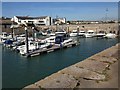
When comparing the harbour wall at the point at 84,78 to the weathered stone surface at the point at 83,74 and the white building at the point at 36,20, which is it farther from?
the white building at the point at 36,20

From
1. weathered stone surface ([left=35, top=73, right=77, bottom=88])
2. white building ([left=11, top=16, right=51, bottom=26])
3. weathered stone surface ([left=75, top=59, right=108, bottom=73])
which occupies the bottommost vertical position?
weathered stone surface ([left=35, top=73, right=77, bottom=88])

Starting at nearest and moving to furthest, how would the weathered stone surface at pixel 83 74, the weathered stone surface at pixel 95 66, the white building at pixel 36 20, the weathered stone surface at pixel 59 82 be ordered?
the weathered stone surface at pixel 59 82 → the weathered stone surface at pixel 83 74 → the weathered stone surface at pixel 95 66 → the white building at pixel 36 20

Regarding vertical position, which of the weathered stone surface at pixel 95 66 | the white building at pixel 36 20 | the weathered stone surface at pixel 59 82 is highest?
the white building at pixel 36 20

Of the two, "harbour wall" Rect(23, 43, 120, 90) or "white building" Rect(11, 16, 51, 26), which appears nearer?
"harbour wall" Rect(23, 43, 120, 90)

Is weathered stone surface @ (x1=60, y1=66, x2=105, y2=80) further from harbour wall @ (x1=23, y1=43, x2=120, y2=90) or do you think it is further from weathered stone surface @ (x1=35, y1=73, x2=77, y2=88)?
weathered stone surface @ (x1=35, y1=73, x2=77, y2=88)

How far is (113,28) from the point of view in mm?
61750

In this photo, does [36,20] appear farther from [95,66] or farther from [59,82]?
[59,82]

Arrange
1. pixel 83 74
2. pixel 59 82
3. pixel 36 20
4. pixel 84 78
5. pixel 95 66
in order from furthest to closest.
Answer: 1. pixel 36 20
2. pixel 95 66
3. pixel 83 74
4. pixel 84 78
5. pixel 59 82

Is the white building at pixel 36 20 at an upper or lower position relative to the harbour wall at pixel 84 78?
upper

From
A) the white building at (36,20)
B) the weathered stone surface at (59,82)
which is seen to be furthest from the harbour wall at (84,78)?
the white building at (36,20)

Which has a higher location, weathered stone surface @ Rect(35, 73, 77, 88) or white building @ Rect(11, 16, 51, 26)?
white building @ Rect(11, 16, 51, 26)

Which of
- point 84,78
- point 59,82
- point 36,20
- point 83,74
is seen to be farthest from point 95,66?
point 36,20

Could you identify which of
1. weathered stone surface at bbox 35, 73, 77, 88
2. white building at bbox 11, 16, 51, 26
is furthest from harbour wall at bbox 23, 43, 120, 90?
white building at bbox 11, 16, 51, 26

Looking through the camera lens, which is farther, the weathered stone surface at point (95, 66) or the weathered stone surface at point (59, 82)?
the weathered stone surface at point (95, 66)
